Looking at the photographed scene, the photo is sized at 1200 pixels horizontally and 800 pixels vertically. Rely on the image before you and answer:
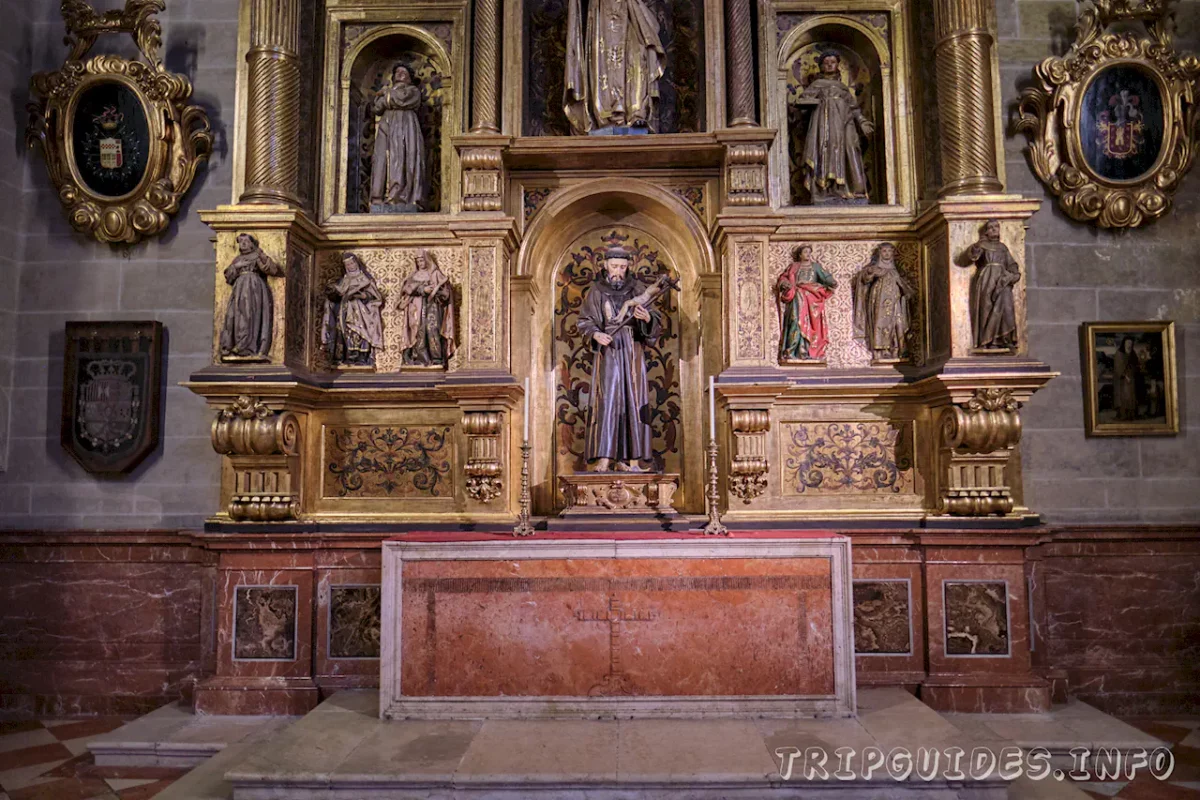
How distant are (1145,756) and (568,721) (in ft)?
11.9

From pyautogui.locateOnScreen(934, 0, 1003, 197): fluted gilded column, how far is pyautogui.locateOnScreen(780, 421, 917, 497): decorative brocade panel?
1.91 m

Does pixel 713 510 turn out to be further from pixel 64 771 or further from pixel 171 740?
pixel 64 771

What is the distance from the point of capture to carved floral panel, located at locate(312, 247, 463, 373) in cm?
727

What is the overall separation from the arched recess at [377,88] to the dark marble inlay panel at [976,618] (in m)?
4.99

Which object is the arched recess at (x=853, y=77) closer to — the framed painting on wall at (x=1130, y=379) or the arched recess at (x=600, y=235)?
the arched recess at (x=600, y=235)

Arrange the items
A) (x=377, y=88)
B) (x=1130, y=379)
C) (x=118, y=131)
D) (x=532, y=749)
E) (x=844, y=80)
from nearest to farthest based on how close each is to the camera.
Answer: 1. (x=532, y=749)
2. (x=1130, y=379)
3. (x=118, y=131)
4. (x=844, y=80)
5. (x=377, y=88)

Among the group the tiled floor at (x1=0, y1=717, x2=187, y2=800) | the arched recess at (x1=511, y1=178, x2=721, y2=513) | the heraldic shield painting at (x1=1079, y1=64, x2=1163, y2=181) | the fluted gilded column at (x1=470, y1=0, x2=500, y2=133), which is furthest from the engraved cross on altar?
the heraldic shield painting at (x1=1079, y1=64, x2=1163, y2=181)

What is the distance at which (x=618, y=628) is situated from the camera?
548 centimetres

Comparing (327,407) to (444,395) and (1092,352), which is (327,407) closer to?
(444,395)

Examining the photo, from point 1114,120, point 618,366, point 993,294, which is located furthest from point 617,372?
point 1114,120

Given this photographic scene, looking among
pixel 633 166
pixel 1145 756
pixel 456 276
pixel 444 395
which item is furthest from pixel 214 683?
pixel 1145 756

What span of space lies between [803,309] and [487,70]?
3202 millimetres

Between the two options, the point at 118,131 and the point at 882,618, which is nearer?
the point at 882,618

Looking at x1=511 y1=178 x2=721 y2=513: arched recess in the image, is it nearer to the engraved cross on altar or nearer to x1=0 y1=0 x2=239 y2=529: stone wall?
the engraved cross on altar
